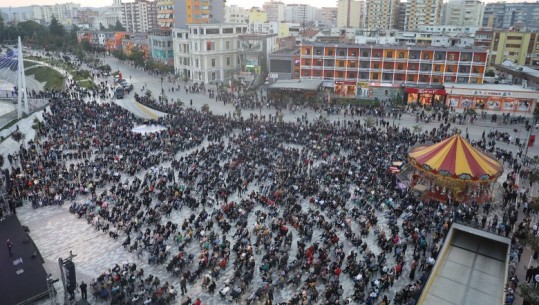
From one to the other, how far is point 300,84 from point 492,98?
23442 mm

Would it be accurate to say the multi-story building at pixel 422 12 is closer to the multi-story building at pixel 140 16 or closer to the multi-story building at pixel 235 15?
the multi-story building at pixel 235 15

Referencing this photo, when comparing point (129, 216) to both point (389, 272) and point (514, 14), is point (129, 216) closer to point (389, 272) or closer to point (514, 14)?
point (389, 272)

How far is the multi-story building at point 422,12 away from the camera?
376 feet

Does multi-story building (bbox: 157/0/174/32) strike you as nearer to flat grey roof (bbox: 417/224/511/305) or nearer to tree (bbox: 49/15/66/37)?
tree (bbox: 49/15/66/37)

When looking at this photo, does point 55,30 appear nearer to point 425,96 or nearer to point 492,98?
point 425,96

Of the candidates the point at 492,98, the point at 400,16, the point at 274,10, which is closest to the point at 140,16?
the point at 274,10

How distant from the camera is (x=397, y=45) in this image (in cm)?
5725

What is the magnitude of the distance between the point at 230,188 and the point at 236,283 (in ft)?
31.1

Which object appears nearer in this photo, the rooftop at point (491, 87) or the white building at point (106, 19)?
the rooftop at point (491, 87)

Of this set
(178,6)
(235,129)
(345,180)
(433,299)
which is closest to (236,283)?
(433,299)

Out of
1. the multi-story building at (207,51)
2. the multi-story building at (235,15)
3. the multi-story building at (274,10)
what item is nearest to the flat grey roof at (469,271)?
the multi-story building at (207,51)

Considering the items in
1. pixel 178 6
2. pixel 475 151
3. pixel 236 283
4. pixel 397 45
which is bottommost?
pixel 236 283

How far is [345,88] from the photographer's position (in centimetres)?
5941

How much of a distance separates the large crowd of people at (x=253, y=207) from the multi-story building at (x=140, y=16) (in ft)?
347
